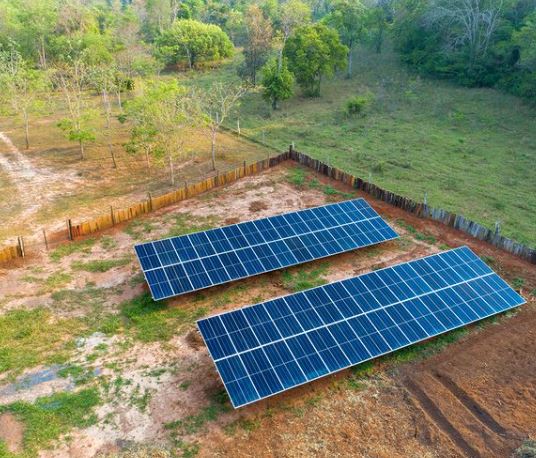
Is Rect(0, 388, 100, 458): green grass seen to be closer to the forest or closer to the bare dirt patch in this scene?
the bare dirt patch

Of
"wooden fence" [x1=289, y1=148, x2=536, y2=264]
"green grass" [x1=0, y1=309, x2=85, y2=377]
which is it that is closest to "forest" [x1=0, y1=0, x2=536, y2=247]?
"wooden fence" [x1=289, y1=148, x2=536, y2=264]

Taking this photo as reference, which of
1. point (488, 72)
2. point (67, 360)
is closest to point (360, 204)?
point (67, 360)

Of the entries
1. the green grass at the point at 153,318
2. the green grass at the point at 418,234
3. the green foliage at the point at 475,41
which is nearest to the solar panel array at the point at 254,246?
the green grass at the point at 153,318

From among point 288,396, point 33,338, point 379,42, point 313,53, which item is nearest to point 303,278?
point 288,396

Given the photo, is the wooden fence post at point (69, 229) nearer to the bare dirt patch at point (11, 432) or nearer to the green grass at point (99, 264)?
the green grass at point (99, 264)

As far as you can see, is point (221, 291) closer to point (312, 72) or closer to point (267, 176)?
point (267, 176)
